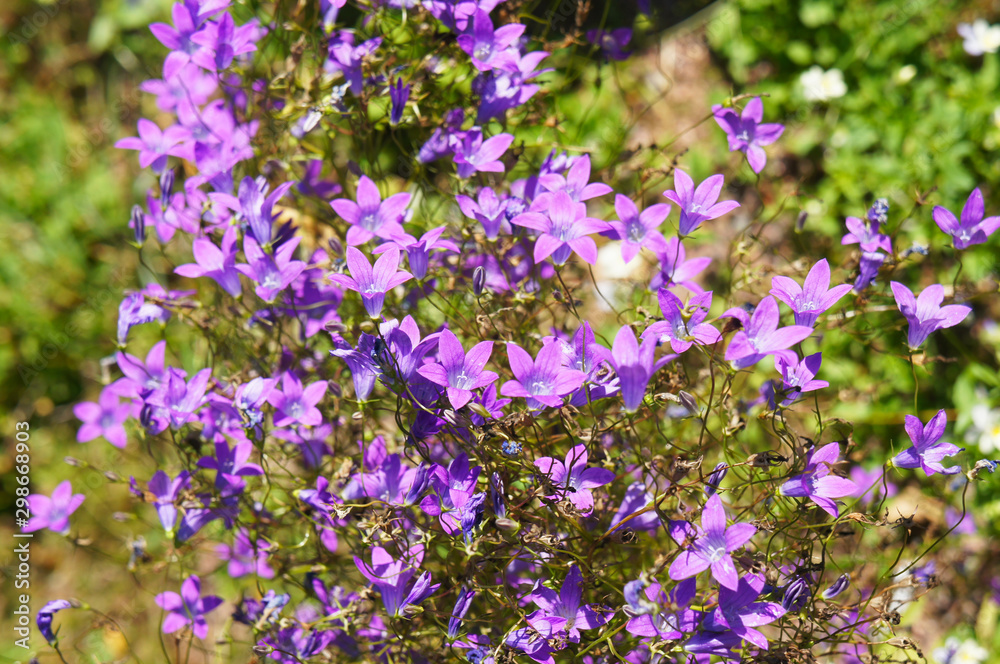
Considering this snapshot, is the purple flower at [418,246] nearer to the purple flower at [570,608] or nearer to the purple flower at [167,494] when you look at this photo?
the purple flower at [570,608]

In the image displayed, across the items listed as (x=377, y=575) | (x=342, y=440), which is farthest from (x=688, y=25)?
(x=377, y=575)

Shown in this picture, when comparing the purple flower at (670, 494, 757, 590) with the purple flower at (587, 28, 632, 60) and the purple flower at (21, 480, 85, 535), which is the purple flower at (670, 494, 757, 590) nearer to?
the purple flower at (587, 28, 632, 60)

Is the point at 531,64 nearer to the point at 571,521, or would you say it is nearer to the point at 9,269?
the point at 571,521

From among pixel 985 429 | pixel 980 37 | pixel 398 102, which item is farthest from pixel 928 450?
pixel 980 37

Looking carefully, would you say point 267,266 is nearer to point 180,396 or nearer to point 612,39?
point 180,396

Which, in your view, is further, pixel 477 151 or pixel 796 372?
pixel 477 151

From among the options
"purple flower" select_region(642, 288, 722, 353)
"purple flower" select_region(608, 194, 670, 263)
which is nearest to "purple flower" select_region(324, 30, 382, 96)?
"purple flower" select_region(608, 194, 670, 263)

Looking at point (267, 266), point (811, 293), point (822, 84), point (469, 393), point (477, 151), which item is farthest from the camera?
point (822, 84)
